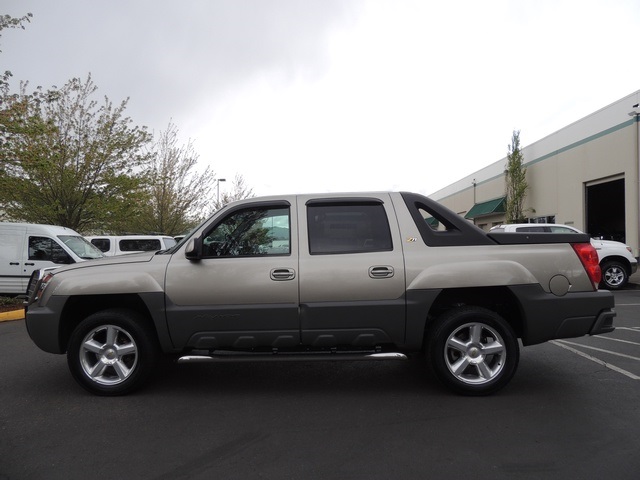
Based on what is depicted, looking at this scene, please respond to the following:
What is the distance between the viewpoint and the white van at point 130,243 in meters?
14.0

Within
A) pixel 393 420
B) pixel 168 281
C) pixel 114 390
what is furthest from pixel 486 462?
pixel 114 390

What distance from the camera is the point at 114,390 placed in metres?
4.23

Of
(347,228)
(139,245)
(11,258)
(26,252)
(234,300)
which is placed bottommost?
(234,300)

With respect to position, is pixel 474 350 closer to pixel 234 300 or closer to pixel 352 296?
pixel 352 296

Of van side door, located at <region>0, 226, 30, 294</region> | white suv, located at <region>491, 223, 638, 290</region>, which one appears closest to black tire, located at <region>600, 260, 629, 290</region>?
white suv, located at <region>491, 223, 638, 290</region>

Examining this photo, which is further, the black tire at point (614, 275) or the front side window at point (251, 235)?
the black tire at point (614, 275)

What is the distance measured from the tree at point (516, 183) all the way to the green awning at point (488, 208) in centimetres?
195

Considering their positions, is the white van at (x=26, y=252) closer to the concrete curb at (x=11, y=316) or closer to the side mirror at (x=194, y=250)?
the concrete curb at (x=11, y=316)

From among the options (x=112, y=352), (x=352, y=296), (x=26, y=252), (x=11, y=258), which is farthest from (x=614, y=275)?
(x=11, y=258)

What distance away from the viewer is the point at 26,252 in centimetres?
1112

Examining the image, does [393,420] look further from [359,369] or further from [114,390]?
[114,390]

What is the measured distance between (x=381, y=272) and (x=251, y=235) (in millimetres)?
1291

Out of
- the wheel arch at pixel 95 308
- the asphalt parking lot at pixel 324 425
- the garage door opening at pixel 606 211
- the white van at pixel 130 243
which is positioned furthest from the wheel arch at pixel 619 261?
the white van at pixel 130 243

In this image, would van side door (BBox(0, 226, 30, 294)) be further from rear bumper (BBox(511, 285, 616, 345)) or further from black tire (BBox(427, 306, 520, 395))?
rear bumper (BBox(511, 285, 616, 345))
